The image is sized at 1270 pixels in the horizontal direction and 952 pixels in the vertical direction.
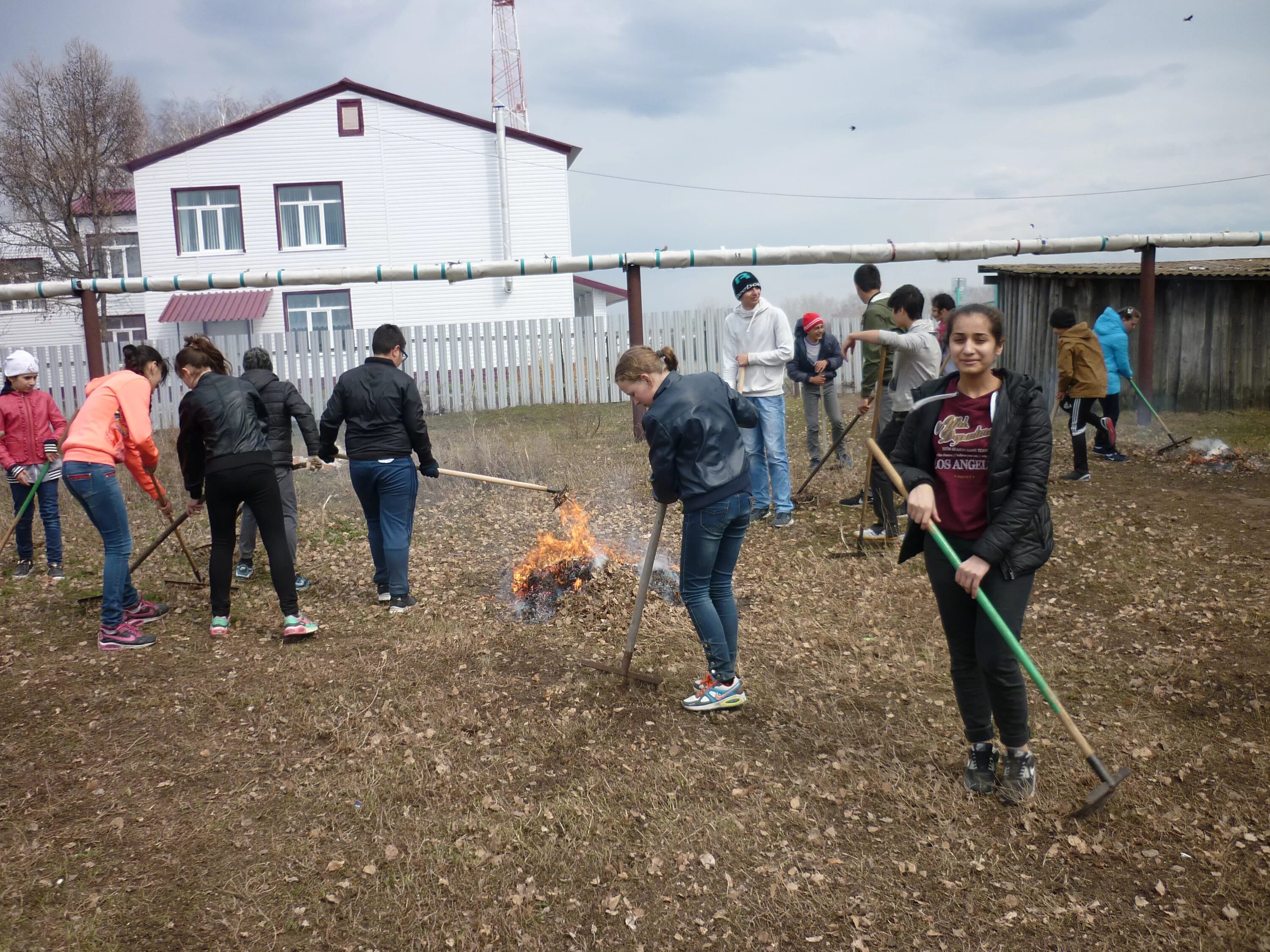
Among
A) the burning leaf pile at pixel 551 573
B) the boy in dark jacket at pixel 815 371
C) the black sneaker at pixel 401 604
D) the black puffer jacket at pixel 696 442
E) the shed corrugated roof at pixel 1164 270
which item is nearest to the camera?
the black puffer jacket at pixel 696 442

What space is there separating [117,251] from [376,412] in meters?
29.0

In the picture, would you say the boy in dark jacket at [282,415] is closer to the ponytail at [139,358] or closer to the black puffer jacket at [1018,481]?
the ponytail at [139,358]

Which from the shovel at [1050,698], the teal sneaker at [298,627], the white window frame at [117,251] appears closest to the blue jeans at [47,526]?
the teal sneaker at [298,627]

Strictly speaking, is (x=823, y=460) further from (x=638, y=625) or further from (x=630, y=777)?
(x=630, y=777)

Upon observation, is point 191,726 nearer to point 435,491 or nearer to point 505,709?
point 505,709

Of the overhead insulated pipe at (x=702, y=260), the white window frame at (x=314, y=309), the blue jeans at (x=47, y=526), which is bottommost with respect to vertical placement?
the blue jeans at (x=47, y=526)

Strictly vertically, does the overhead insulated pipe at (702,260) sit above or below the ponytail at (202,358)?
above

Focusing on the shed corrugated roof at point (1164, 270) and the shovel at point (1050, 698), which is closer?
the shovel at point (1050, 698)

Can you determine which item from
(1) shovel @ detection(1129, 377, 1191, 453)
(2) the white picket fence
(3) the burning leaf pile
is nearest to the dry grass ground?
(3) the burning leaf pile

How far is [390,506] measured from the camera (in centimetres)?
634

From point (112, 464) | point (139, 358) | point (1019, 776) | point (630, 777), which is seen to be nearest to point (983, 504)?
point (1019, 776)

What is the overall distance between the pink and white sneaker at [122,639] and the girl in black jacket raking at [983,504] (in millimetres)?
5062

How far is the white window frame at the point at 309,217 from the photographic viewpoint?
25.0 meters

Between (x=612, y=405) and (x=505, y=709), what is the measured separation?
32.8 ft
